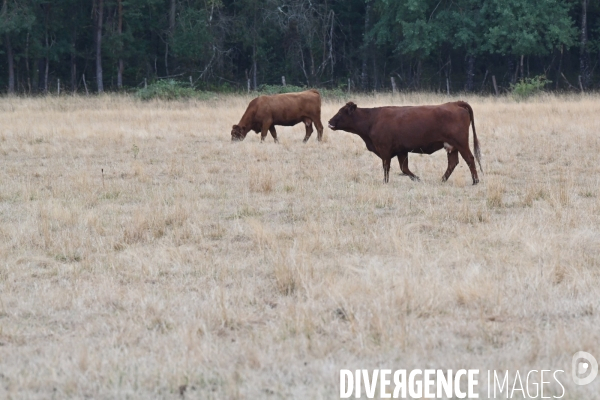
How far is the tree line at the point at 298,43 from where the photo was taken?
3672 cm

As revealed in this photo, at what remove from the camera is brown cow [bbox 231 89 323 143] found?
17156 millimetres

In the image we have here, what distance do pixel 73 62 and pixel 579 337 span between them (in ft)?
125

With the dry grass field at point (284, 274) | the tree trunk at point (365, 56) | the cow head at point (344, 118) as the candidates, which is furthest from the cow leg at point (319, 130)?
the tree trunk at point (365, 56)

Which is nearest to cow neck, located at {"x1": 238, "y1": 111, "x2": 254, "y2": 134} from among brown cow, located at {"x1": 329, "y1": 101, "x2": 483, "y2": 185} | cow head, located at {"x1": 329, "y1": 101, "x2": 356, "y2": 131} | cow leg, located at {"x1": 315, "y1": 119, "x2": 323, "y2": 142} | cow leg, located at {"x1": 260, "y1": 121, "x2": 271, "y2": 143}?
cow leg, located at {"x1": 260, "y1": 121, "x2": 271, "y2": 143}

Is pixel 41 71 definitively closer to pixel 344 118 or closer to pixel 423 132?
pixel 344 118

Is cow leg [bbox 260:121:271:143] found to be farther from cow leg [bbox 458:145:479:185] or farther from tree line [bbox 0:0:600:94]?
tree line [bbox 0:0:600:94]

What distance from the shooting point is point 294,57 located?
134 feet

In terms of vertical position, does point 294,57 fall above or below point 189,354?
above

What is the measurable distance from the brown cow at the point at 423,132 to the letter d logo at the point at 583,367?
21.3 feet

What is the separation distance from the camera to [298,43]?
132 feet

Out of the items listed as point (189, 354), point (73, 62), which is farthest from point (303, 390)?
point (73, 62)

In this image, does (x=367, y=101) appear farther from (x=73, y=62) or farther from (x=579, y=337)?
(x=579, y=337)

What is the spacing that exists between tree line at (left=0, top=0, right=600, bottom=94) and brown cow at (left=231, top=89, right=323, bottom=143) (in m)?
18.2

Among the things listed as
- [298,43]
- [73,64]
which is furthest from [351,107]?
[73,64]
